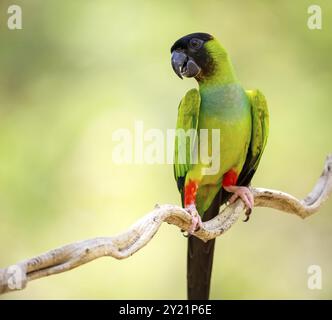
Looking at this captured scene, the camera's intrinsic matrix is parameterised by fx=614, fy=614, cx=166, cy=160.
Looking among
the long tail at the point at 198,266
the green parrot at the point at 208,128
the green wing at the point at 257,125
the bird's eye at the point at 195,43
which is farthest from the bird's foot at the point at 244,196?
the bird's eye at the point at 195,43

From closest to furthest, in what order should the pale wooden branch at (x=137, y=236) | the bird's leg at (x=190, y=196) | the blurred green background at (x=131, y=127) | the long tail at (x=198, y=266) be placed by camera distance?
the pale wooden branch at (x=137, y=236), the bird's leg at (x=190, y=196), the long tail at (x=198, y=266), the blurred green background at (x=131, y=127)

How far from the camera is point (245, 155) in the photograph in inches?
138

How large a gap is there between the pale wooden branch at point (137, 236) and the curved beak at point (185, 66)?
745mm

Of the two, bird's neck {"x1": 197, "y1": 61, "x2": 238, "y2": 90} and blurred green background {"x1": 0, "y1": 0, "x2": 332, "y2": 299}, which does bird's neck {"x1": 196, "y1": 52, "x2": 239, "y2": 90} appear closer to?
bird's neck {"x1": 197, "y1": 61, "x2": 238, "y2": 90}

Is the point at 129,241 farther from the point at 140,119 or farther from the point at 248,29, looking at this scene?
the point at 248,29

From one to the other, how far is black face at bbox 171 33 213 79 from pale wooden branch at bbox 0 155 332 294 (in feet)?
2.43

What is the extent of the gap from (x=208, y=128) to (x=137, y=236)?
1031 mm

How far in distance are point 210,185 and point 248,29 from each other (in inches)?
134

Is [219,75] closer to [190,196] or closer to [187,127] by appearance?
[187,127]

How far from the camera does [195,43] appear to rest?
3.42 meters

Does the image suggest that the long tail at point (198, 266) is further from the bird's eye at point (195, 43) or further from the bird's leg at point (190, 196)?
the bird's eye at point (195, 43)

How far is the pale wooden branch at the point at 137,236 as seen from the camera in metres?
2.09

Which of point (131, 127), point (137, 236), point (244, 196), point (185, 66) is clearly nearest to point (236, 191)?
point (244, 196)
